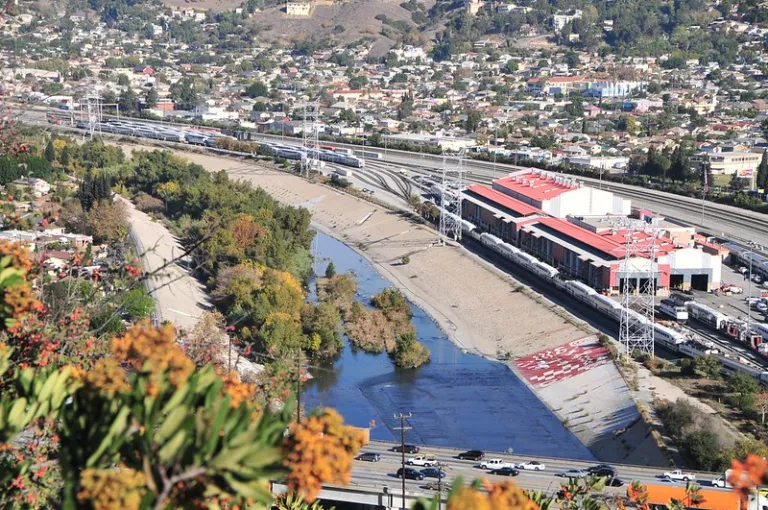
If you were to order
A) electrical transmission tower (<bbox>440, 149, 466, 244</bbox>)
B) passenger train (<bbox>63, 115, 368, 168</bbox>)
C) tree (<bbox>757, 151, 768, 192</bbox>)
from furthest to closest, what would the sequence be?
1. passenger train (<bbox>63, 115, 368, 168</bbox>)
2. tree (<bbox>757, 151, 768, 192</bbox>)
3. electrical transmission tower (<bbox>440, 149, 466, 244</bbox>)

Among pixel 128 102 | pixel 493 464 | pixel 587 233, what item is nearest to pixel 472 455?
pixel 493 464

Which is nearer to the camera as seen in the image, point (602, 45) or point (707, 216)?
point (707, 216)

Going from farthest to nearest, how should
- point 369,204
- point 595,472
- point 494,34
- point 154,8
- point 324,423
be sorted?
1. point 154,8
2. point 494,34
3. point 369,204
4. point 595,472
5. point 324,423

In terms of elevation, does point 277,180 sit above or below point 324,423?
below

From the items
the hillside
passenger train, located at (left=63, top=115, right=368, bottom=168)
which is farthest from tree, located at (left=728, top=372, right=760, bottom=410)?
the hillside

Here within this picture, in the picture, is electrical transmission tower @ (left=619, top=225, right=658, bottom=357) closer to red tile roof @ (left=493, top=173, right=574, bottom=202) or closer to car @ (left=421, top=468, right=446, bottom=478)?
red tile roof @ (left=493, top=173, right=574, bottom=202)

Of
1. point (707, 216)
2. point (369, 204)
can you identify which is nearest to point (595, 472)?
point (707, 216)

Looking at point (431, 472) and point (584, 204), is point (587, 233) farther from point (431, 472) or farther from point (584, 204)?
point (431, 472)

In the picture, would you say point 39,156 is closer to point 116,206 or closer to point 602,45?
point 116,206
